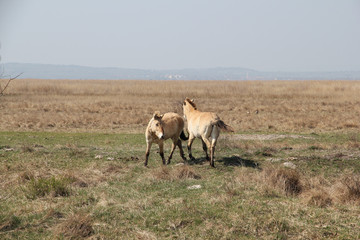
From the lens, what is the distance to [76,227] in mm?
7141

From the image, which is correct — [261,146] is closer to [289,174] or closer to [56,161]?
[289,174]

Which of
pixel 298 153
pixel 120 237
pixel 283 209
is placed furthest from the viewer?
pixel 298 153

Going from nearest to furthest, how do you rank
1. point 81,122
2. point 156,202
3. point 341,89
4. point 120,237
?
point 120,237 < point 156,202 < point 81,122 < point 341,89

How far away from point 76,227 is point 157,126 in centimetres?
567

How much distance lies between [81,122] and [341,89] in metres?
34.0

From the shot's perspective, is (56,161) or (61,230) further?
(56,161)

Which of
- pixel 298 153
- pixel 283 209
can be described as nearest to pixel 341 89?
pixel 298 153

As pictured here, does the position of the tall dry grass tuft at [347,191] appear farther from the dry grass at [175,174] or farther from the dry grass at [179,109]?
the dry grass at [179,109]

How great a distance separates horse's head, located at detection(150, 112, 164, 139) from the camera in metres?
12.2

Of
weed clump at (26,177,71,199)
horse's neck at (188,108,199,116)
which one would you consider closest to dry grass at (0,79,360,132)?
horse's neck at (188,108,199,116)

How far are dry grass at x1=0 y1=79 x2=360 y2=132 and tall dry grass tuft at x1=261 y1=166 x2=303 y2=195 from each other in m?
13.2

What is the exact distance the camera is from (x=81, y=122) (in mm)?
27359

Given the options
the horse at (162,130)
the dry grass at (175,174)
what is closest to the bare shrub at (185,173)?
the dry grass at (175,174)

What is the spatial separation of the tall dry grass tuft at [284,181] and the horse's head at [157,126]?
3.39 m
